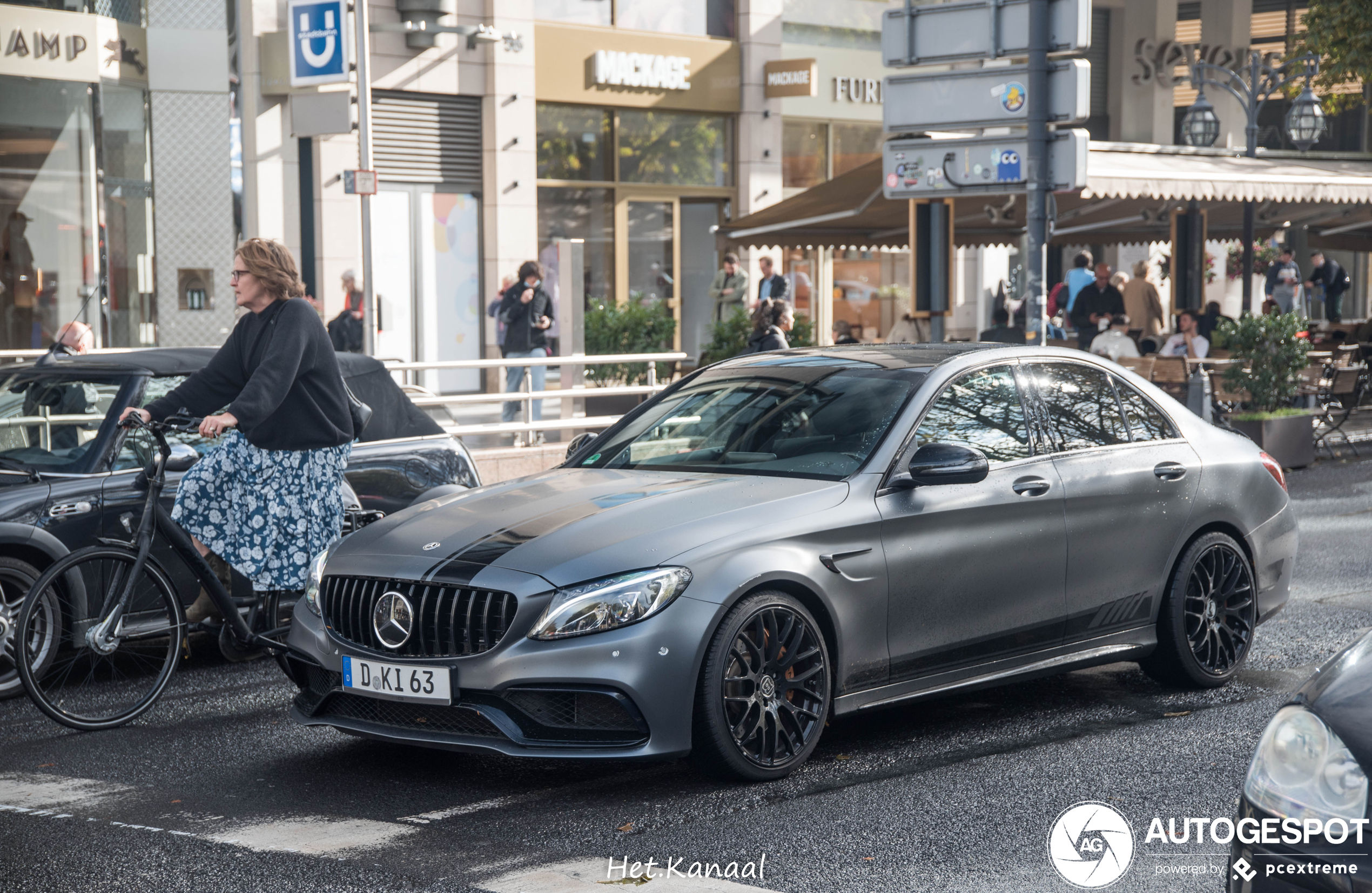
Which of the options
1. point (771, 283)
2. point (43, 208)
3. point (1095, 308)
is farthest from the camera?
point (1095, 308)

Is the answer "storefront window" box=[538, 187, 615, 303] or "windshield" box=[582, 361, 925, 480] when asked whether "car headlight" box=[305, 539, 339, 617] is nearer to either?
"windshield" box=[582, 361, 925, 480]

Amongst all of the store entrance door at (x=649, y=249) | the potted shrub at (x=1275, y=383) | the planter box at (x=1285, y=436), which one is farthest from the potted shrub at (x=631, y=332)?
the planter box at (x=1285, y=436)

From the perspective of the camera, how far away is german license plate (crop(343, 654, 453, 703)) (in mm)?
4977

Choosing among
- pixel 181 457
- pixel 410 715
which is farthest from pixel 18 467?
pixel 410 715

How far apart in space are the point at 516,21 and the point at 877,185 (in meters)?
8.10

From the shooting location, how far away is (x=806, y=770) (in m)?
5.41

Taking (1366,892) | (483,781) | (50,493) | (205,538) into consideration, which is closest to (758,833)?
(483,781)

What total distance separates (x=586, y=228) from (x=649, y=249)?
4.15ft

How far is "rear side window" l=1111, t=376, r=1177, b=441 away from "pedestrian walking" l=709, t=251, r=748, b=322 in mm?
13258

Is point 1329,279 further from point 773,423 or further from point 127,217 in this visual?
point 773,423

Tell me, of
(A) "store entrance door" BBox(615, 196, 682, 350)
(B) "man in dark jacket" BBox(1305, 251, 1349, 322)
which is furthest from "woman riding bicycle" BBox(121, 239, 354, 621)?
(B) "man in dark jacket" BBox(1305, 251, 1349, 322)

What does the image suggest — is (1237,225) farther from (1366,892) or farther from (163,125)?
(1366,892)

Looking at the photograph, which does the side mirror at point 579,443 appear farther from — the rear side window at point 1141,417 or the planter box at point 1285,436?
the planter box at point 1285,436

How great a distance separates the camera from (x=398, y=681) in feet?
16.7
